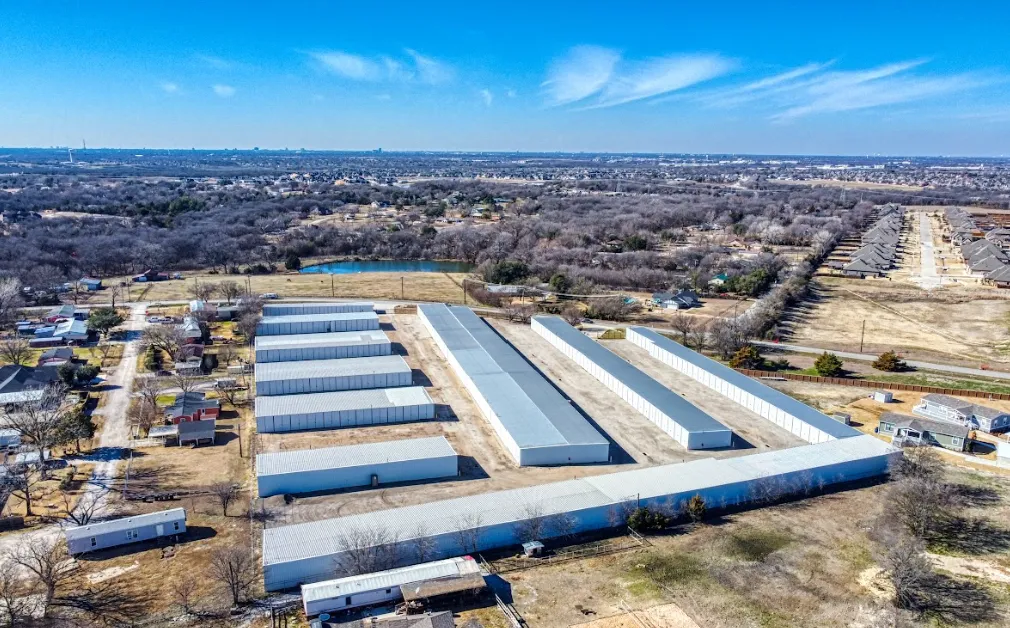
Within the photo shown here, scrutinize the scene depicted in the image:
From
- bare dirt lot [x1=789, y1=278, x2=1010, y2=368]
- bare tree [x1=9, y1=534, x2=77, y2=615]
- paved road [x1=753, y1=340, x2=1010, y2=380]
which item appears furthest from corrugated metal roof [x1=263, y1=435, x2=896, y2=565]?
bare dirt lot [x1=789, y1=278, x2=1010, y2=368]

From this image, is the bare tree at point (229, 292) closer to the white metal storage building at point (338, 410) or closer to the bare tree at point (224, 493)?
the white metal storage building at point (338, 410)

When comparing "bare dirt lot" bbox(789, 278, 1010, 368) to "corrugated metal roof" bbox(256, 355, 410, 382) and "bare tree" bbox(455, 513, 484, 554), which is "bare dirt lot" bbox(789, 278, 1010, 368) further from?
"bare tree" bbox(455, 513, 484, 554)

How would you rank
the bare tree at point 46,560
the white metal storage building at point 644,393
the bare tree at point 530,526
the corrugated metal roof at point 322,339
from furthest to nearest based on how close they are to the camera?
the corrugated metal roof at point 322,339, the white metal storage building at point 644,393, the bare tree at point 530,526, the bare tree at point 46,560

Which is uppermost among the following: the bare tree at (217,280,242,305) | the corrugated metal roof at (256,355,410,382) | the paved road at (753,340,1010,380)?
the bare tree at (217,280,242,305)

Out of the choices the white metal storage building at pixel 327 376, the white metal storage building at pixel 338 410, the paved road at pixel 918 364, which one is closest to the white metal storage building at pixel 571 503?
the white metal storage building at pixel 338 410

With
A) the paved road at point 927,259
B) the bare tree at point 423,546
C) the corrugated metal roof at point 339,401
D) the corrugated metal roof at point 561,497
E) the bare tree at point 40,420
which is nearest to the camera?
the bare tree at point 423,546

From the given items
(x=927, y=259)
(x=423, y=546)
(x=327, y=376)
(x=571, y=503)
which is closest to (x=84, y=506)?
(x=423, y=546)

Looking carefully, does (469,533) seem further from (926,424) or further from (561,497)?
(926,424)
